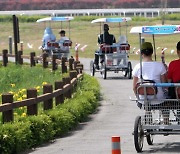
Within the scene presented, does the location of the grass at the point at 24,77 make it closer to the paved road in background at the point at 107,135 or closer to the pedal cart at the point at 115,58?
the pedal cart at the point at 115,58

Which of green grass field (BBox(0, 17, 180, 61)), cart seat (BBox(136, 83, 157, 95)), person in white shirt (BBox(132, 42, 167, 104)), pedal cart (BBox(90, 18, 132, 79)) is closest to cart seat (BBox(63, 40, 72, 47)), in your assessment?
pedal cart (BBox(90, 18, 132, 79))

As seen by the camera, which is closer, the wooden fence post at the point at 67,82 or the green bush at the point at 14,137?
the green bush at the point at 14,137

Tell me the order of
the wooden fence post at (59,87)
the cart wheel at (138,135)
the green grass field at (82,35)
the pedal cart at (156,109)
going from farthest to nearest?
the green grass field at (82,35) < the wooden fence post at (59,87) < the pedal cart at (156,109) < the cart wheel at (138,135)

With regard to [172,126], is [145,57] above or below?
above

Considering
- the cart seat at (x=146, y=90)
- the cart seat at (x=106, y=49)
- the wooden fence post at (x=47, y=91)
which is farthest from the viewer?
the cart seat at (x=106, y=49)

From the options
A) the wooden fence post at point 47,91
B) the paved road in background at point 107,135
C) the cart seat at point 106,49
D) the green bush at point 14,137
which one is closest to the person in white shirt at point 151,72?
the paved road in background at point 107,135

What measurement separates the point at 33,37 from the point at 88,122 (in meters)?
40.7

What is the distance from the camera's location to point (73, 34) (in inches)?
2306

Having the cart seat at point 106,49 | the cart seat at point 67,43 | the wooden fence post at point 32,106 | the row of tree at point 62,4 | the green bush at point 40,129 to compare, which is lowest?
the green bush at point 40,129

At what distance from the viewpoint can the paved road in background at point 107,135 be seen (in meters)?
14.4

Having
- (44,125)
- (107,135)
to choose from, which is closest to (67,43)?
(107,135)

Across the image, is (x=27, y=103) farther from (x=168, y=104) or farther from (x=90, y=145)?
(x=168, y=104)

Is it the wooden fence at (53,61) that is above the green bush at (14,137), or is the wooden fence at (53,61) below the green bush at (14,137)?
above

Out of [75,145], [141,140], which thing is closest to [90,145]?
[75,145]
